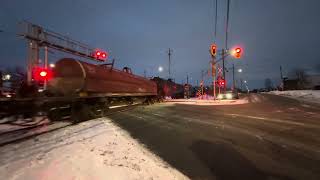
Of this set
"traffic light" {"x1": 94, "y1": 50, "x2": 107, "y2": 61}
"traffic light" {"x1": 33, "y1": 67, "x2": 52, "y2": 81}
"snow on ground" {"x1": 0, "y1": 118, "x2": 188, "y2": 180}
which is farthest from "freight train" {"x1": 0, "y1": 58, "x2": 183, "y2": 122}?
"traffic light" {"x1": 94, "y1": 50, "x2": 107, "y2": 61}

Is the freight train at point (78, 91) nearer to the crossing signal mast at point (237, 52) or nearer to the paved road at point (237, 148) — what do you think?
the paved road at point (237, 148)

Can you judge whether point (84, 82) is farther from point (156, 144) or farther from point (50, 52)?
point (50, 52)

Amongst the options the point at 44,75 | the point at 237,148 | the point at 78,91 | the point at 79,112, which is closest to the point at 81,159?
the point at 237,148

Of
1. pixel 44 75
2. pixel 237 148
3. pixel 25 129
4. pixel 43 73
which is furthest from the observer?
pixel 43 73

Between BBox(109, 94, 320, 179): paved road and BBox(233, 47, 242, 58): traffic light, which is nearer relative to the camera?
BBox(109, 94, 320, 179): paved road

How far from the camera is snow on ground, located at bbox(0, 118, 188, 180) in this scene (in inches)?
258

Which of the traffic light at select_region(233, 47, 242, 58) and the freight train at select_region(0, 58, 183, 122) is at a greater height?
the traffic light at select_region(233, 47, 242, 58)

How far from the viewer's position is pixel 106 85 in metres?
18.4

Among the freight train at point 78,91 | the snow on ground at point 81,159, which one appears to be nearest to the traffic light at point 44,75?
the freight train at point 78,91

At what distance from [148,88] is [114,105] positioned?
9268 mm

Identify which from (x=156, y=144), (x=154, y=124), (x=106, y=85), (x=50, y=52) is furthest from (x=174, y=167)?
(x=50, y=52)

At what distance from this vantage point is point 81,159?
759 centimetres

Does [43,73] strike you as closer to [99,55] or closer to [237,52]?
[99,55]

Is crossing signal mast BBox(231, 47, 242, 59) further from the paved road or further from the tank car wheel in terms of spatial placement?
the tank car wheel
